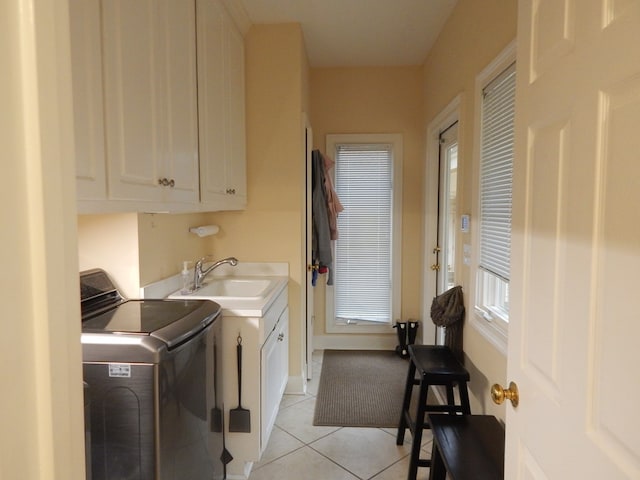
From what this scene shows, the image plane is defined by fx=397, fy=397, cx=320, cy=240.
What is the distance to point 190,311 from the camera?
1.64 m

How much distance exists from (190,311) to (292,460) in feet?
3.80

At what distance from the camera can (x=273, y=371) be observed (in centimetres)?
233

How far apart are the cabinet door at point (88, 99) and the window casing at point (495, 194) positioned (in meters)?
1.52

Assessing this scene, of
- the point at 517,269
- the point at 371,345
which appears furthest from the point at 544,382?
the point at 371,345

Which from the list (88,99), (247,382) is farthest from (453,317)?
(88,99)

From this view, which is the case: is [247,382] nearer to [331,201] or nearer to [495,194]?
[495,194]

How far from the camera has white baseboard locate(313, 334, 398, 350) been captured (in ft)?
12.6

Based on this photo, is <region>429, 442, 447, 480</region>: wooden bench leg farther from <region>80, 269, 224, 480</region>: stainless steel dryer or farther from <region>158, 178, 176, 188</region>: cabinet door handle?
<region>158, 178, 176, 188</region>: cabinet door handle

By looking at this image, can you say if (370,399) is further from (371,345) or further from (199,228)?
(199,228)

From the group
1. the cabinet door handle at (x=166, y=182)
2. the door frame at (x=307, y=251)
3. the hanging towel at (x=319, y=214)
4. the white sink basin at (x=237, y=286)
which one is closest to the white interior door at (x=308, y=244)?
the door frame at (x=307, y=251)

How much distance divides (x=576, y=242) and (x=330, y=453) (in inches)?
78.8

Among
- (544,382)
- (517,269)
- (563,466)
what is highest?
(517,269)

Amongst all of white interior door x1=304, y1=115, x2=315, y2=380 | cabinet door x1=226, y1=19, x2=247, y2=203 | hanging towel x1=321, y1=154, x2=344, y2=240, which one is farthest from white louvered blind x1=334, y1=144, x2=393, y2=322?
cabinet door x1=226, y1=19, x2=247, y2=203

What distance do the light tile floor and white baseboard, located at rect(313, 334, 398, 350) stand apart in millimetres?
1181
